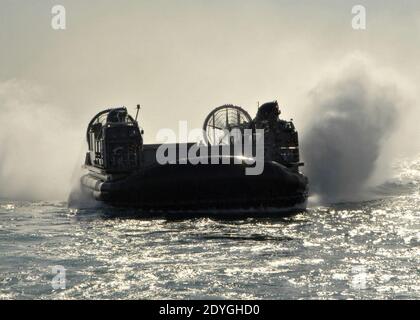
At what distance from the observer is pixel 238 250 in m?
25.2

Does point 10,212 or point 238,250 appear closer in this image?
point 238,250

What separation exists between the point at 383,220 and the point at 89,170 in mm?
19405

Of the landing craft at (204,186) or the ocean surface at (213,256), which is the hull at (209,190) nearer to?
the landing craft at (204,186)

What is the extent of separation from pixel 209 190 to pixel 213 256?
38.7 feet

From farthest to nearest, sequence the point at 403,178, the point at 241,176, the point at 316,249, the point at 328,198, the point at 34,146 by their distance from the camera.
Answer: the point at 34,146, the point at 403,178, the point at 328,198, the point at 241,176, the point at 316,249

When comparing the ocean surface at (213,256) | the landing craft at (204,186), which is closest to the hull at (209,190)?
the landing craft at (204,186)

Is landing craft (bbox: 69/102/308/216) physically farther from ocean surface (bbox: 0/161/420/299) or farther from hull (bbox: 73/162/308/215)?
ocean surface (bbox: 0/161/420/299)

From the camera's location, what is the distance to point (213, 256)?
24.1 m

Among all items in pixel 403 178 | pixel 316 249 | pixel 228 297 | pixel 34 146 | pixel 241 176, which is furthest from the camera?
pixel 34 146

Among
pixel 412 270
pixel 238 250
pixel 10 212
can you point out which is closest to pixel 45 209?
pixel 10 212

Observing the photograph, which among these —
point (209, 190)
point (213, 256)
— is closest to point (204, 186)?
point (209, 190)

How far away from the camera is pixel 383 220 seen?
32000mm

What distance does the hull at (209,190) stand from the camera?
35.8 metres
